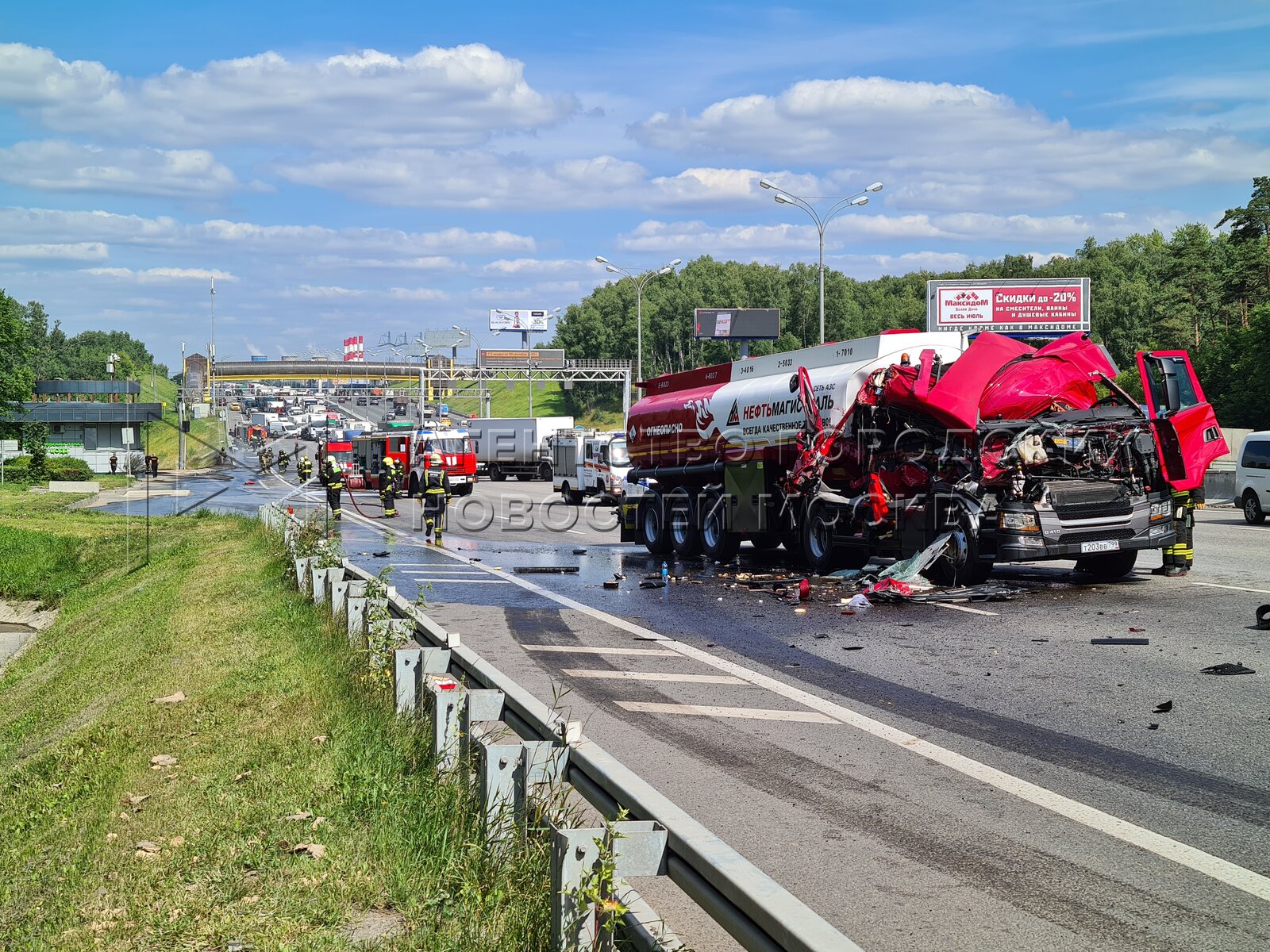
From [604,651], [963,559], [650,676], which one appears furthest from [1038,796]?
[963,559]

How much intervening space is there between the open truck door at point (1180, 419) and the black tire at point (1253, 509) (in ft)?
42.6

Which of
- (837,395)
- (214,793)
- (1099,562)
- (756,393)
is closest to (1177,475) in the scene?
(1099,562)

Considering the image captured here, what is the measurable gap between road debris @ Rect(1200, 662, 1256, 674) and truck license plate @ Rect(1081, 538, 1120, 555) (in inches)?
185

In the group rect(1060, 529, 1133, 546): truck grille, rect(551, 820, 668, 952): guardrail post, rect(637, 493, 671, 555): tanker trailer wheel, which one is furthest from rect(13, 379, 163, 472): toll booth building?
rect(551, 820, 668, 952): guardrail post

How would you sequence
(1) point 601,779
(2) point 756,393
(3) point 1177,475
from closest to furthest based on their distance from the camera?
(1) point 601,779 < (3) point 1177,475 < (2) point 756,393

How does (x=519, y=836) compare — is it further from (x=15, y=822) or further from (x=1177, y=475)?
(x=1177, y=475)

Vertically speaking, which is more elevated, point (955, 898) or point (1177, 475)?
point (1177, 475)

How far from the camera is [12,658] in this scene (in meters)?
21.6

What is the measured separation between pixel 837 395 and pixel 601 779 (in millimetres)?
13721

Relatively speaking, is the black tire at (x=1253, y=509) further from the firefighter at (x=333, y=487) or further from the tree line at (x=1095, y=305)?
the tree line at (x=1095, y=305)

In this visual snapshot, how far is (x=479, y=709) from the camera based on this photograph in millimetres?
5738

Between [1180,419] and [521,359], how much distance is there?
98939 millimetres

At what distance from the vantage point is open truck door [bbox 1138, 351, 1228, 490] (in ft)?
49.2

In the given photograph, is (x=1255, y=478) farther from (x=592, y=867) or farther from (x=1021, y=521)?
(x=592, y=867)
